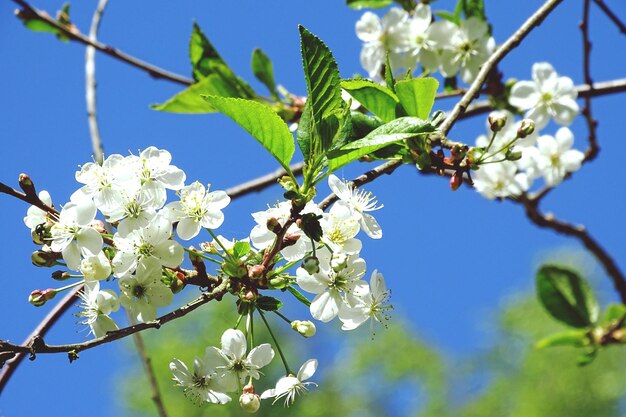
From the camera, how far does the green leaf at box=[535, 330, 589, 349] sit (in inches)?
46.6

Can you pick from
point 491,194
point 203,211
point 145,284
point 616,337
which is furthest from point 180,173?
point 491,194

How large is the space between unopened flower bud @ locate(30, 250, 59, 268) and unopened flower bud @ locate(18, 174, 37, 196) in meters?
0.08

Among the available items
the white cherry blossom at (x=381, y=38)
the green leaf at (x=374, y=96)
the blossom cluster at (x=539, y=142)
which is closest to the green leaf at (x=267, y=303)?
the green leaf at (x=374, y=96)

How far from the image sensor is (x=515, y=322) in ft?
37.6

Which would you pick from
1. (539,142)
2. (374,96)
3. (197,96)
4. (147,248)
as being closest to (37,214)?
(147,248)

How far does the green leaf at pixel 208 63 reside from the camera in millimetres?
1740

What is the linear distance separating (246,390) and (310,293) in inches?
7.1

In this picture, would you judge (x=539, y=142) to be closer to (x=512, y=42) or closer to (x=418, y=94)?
(x=512, y=42)

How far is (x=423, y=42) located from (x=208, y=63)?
579 millimetres

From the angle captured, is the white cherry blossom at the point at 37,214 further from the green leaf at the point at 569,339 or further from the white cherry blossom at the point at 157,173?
the green leaf at the point at 569,339

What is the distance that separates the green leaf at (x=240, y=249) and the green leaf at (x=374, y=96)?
11.2 inches

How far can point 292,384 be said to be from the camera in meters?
1.07

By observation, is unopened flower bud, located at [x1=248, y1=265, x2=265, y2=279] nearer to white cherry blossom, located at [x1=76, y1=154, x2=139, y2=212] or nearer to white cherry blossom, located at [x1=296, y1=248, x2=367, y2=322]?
white cherry blossom, located at [x1=296, y1=248, x2=367, y2=322]

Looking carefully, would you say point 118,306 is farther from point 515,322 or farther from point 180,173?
point 515,322
